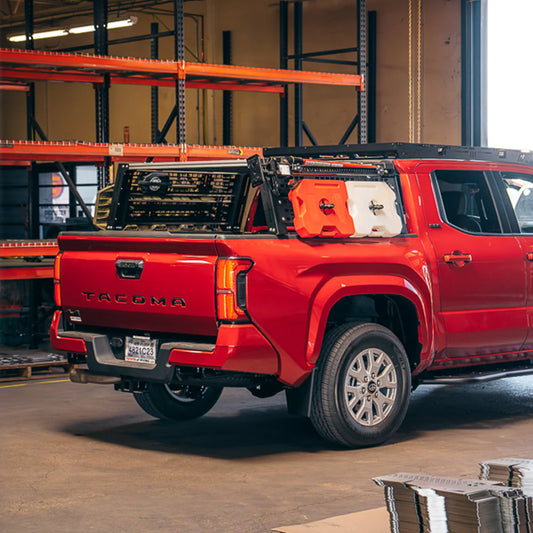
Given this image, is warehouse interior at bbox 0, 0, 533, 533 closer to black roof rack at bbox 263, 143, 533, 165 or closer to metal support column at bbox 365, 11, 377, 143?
metal support column at bbox 365, 11, 377, 143

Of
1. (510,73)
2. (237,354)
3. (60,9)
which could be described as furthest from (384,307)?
(60,9)

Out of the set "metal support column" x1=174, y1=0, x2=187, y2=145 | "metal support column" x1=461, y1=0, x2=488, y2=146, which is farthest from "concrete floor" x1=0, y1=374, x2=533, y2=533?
"metal support column" x1=461, y1=0, x2=488, y2=146

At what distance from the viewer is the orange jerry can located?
6.43 metres

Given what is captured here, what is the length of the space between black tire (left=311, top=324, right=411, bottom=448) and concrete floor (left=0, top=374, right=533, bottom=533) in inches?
6.5

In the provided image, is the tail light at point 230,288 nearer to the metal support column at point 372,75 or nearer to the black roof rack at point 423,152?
the black roof rack at point 423,152

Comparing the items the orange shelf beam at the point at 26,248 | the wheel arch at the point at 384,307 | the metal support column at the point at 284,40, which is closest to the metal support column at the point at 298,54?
the metal support column at the point at 284,40

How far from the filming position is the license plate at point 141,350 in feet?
21.3

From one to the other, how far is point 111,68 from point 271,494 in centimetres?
778

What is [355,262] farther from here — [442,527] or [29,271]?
[29,271]

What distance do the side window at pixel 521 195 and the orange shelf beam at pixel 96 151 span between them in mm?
5178

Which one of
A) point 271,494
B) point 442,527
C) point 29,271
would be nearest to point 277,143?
point 29,271

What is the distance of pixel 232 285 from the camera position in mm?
6035

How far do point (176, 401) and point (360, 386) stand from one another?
1.68 meters

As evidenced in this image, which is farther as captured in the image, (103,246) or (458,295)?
(458,295)
